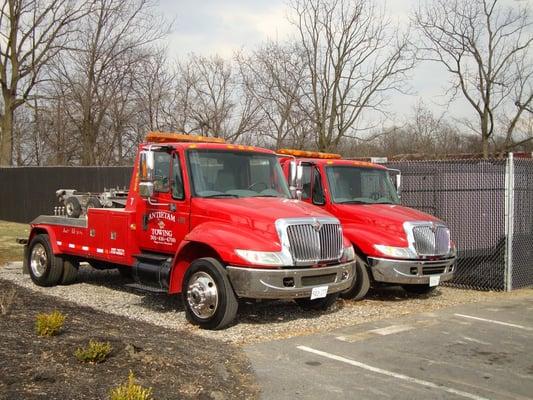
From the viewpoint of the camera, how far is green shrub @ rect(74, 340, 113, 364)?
5449 mm

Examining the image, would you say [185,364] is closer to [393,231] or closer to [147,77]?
[393,231]

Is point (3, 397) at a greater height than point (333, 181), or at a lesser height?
lesser

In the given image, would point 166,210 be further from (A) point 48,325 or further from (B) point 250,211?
(A) point 48,325

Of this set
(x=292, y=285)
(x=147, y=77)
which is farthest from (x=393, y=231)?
(x=147, y=77)

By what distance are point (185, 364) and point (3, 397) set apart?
179 cm

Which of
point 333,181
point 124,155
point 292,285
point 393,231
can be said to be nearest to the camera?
point 292,285

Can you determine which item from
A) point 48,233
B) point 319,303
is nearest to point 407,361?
point 319,303

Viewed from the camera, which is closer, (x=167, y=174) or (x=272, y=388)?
(x=272, y=388)

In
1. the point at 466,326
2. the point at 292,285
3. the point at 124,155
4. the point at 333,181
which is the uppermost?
the point at 124,155

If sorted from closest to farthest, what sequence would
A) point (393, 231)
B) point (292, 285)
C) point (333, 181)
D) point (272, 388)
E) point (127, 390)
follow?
point (127, 390) < point (272, 388) < point (292, 285) < point (393, 231) < point (333, 181)

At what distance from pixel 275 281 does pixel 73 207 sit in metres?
4.97

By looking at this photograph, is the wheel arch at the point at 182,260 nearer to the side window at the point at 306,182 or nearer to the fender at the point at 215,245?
the fender at the point at 215,245

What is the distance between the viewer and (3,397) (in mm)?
4508

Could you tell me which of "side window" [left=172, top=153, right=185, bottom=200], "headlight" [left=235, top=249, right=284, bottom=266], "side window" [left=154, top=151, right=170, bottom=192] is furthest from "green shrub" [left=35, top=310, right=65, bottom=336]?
"side window" [left=154, top=151, right=170, bottom=192]
